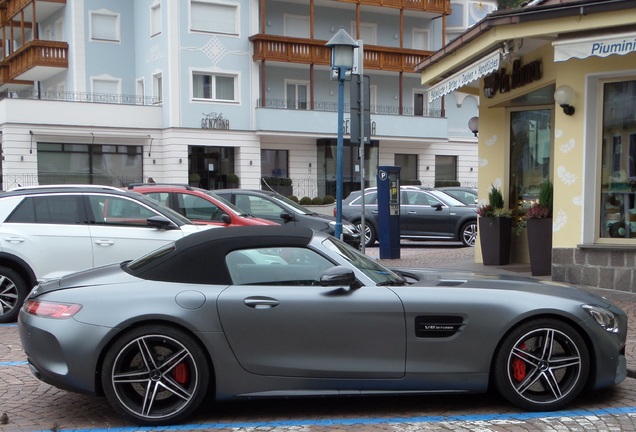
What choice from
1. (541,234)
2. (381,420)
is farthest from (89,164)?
(381,420)

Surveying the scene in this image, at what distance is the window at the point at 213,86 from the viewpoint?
107 feet

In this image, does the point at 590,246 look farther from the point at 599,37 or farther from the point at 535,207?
the point at 599,37

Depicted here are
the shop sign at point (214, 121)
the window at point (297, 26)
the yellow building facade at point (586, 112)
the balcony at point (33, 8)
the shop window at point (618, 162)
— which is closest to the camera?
the yellow building facade at point (586, 112)

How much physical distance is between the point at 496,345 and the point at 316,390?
1282 mm

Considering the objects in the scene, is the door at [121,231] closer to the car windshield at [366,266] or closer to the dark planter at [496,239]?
the car windshield at [366,266]

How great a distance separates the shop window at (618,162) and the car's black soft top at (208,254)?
20.0ft

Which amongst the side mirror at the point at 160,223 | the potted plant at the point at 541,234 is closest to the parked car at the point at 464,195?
the potted plant at the point at 541,234

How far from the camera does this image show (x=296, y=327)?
196 inches

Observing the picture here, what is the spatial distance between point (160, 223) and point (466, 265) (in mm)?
5936

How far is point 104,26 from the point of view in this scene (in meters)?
35.2

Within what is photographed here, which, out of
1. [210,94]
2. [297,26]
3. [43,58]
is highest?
[297,26]

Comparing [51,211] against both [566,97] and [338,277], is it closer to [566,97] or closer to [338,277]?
[338,277]

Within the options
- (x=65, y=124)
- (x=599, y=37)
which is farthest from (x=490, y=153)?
(x=65, y=124)

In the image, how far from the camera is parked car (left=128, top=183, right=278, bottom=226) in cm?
1167
